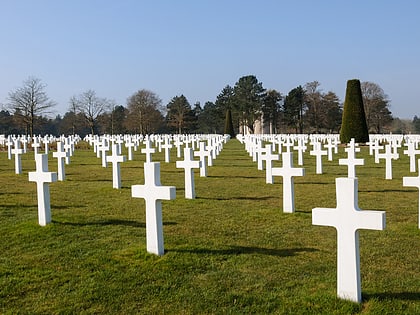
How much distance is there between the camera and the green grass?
3.68 metres

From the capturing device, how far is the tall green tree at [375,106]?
58438 millimetres

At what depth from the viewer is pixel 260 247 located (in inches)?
208

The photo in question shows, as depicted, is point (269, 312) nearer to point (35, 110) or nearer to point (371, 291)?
point (371, 291)

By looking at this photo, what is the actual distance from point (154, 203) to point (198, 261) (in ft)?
2.57

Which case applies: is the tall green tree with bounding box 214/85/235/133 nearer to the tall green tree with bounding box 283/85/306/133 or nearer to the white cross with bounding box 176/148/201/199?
the tall green tree with bounding box 283/85/306/133

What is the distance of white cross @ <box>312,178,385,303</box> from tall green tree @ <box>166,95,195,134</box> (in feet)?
217

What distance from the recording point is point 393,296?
3719mm

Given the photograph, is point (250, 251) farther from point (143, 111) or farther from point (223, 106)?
point (223, 106)

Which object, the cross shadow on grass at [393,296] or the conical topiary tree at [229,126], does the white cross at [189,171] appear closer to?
the cross shadow on grass at [393,296]

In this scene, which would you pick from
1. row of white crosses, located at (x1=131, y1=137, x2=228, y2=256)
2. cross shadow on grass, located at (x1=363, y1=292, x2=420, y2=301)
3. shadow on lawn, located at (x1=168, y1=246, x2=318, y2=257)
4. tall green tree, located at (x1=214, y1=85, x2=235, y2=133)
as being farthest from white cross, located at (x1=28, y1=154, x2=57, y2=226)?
tall green tree, located at (x1=214, y1=85, x2=235, y2=133)

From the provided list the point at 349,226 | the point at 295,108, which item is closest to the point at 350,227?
the point at 349,226

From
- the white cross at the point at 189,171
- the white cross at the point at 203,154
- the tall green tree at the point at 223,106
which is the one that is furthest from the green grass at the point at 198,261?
the tall green tree at the point at 223,106

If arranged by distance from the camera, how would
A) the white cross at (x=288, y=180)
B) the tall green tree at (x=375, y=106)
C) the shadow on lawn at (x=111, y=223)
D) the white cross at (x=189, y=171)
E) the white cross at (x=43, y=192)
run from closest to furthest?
the white cross at (x=43, y=192) → the shadow on lawn at (x=111, y=223) → the white cross at (x=288, y=180) → the white cross at (x=189, y=171) → the tall green tree at (x=375, y=106)

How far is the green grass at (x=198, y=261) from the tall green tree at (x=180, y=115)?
205ft
